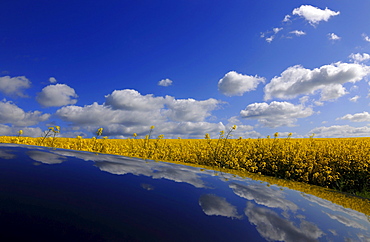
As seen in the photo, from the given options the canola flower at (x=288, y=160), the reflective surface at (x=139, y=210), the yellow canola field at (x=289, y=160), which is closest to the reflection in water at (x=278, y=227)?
the reflective surface at (x=139, y=210)

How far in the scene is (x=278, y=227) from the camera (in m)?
1.46

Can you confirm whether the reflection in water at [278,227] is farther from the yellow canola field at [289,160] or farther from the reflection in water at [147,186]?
the yellow canola field at [289,160]

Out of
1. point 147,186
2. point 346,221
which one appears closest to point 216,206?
point 147,186

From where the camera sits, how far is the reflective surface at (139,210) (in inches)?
42.5

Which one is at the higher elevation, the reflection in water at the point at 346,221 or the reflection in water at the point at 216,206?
the reflection in water at the point at 216,206

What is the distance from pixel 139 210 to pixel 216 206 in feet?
2.07

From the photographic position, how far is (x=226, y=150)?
368 inches

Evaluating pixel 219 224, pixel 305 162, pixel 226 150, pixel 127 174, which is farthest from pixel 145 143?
pixel 219 224

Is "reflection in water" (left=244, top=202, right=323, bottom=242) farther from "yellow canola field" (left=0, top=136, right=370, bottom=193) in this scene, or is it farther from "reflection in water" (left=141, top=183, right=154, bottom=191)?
"yellow canola field" (left=0, top=136, right=370, bottom=193)

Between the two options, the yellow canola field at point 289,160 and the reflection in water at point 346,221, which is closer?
the reflection in water at point 346,221

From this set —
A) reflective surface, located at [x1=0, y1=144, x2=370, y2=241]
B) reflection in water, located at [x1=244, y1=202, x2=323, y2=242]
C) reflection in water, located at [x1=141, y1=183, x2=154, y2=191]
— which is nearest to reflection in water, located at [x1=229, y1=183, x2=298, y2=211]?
reflective surface, located at [x1=0, y1=144, x2=370, y2=241]

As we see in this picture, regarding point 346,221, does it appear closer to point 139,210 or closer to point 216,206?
point 216,206

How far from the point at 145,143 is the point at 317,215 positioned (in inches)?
376

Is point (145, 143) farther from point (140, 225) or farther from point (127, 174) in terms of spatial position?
point (140, 225)
